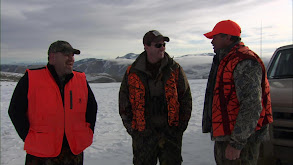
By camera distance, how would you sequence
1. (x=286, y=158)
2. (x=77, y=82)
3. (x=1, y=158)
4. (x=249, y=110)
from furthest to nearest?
1. (x=1, y=158)
2. (x=286, y=158)
3. (x=77, y=82)
4. (x=249, y=110)

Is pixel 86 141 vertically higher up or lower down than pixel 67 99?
lower down

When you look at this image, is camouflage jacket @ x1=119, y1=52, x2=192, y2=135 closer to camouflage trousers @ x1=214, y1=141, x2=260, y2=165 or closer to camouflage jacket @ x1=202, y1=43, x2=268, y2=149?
camouflage trousers @ x1=214, y1=141, x2=260, y2=165

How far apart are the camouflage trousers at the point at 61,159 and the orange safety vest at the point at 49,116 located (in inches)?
2.8

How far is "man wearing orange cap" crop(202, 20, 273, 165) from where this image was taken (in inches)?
90.1

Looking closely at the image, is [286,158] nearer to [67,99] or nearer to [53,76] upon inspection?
[67,99]

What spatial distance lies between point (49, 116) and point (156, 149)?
4.28 ft

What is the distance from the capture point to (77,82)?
9.63 ft

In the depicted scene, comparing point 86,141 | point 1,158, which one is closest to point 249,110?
point 86,141

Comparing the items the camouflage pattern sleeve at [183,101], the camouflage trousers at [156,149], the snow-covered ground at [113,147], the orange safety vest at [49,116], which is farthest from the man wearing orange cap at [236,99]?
the snow-covered ground at [113,147]

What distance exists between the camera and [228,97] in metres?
2.45

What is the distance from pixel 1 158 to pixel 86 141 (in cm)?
312

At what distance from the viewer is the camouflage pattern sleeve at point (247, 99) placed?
228cm

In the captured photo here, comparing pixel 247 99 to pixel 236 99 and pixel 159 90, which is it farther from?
pixel 159 90

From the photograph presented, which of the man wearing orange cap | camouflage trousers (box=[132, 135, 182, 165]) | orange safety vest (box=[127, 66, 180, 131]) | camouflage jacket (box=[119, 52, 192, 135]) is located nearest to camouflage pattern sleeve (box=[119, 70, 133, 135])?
camouflage jacket (box=[119, 52, 192, 135])
